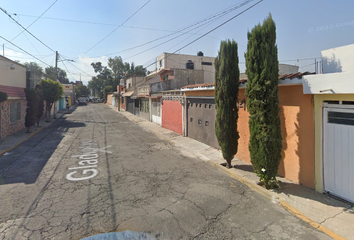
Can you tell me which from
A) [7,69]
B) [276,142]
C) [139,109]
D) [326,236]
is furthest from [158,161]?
[139,109]

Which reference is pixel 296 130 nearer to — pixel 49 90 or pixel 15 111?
pixel 15 111

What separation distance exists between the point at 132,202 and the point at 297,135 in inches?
184

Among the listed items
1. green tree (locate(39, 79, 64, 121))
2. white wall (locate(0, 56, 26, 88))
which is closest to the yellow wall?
white wall (locate(0, 56, 26, 88))

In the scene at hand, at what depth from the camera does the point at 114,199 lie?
4.68 metres

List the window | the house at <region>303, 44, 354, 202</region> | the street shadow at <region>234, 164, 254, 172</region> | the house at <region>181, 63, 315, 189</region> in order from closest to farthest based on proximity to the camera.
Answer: the house at <region>303, 44, 354, 202</region>
the house at <region>181, 63, 315, 189</region>
the street shadow at <region>234, 164, 254, 172</region>
the window

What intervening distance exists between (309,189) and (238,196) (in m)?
1.92

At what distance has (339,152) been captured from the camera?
14.9ft

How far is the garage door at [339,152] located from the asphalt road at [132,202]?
1.47m

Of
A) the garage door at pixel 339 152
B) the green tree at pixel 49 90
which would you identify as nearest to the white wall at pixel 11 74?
the green tree at pixel 49 90

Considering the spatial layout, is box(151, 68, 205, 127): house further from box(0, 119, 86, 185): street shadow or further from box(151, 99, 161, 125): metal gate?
box(0, 119, 86, 185): street shadow

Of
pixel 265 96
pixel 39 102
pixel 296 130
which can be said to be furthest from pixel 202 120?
pixel 39 102

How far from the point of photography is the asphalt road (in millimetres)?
3600

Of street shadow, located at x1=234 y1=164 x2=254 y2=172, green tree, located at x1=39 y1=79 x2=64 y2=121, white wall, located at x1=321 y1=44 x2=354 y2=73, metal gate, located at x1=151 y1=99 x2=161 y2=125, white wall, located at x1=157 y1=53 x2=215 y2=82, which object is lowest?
street shadow, located at x1=234 y1=164 x2=254 y2=172

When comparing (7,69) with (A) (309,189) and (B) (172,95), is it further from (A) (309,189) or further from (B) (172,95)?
(A) (309,189)
